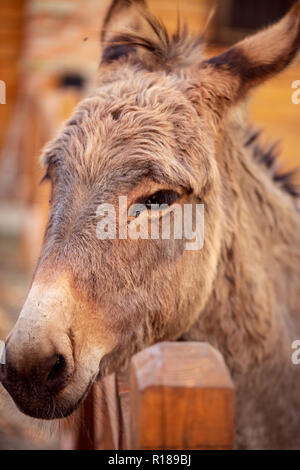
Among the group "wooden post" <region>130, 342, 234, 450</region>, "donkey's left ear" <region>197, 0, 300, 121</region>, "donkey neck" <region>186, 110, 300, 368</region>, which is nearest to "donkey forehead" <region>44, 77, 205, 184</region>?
"donkey's left ear" <region>197, 0, 300, 121</region>

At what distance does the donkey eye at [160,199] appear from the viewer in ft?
5.67

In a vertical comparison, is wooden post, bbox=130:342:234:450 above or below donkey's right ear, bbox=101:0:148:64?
below

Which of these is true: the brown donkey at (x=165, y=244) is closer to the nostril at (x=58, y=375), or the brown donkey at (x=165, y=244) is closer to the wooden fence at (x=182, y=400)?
the nostril at (x=58, y=375)

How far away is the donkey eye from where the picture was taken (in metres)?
1.73

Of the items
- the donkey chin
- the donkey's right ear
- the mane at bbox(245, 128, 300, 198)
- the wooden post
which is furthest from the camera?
the mane at bbox(245, 128, 300, 198)

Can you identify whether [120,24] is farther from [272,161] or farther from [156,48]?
[272,161]

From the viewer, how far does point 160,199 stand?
1751mm

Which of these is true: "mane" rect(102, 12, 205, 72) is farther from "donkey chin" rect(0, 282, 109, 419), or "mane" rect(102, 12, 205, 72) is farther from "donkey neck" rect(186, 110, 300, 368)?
"donkey chin" rect(0, 282, 109, 419)

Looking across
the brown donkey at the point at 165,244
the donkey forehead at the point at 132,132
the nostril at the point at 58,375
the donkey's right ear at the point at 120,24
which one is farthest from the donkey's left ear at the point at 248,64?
the nostril at the point at 58,375

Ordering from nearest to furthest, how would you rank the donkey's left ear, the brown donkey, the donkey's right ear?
the brown donkey, the donkey's left ear, the donkey's right ear

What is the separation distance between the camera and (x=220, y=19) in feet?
23.2

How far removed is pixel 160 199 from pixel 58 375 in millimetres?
705

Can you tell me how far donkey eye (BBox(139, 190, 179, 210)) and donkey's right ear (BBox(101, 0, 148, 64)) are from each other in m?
0.82

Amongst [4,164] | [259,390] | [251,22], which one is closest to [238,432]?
[259,390]
